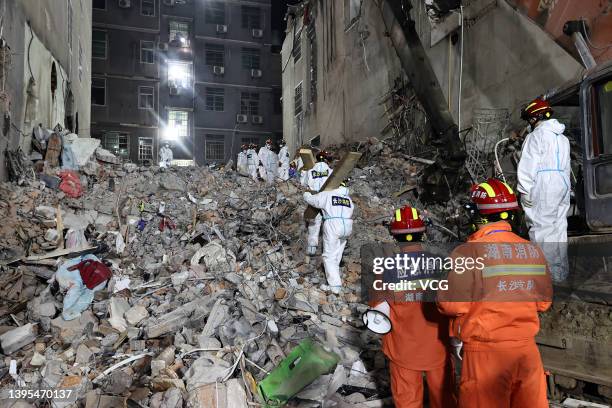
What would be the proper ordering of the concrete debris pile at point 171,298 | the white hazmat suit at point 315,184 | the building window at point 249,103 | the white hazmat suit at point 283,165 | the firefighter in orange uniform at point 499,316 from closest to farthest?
the firefighter in orange uniform at point 499,316
the concrete debris pile at point 171,298
the white hazmat suit at point 315,184
the white hazmat suit at point 283,165
the building window at point 249,103

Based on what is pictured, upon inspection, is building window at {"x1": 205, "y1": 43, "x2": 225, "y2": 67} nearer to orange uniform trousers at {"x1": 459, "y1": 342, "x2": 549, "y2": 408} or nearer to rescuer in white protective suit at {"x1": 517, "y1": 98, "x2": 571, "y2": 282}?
rescuer in white protective suit at {"x1": 517, "y1": 98, "x2": 571, "y2": 282}

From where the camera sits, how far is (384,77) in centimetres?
1233

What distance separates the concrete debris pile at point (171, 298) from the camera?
3.46 m

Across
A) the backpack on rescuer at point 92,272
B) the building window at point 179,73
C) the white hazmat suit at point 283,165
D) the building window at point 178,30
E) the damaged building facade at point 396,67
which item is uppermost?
the building window at point 178,30

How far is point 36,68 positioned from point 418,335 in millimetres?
9511

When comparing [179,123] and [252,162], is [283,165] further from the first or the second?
[179,123]

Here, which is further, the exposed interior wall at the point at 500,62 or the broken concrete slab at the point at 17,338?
the exposed interior wall at the point at 500,62

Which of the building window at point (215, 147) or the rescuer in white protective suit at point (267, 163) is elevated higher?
the building window at point (215, 147)

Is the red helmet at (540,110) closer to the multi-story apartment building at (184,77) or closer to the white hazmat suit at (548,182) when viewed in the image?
the white hazmat suit at (548,182)

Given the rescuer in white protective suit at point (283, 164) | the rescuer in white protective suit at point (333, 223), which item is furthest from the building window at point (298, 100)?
the rescuer in white protective suit at point (333, 223)

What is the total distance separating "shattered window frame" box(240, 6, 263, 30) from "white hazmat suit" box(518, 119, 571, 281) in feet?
90.9

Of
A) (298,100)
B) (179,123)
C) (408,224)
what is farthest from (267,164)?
(179,123)

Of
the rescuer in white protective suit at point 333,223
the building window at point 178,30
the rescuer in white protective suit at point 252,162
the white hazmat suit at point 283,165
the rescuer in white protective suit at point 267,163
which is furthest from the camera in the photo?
the building window at point 178,30

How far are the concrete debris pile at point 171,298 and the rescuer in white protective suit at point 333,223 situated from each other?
262 millimetres
